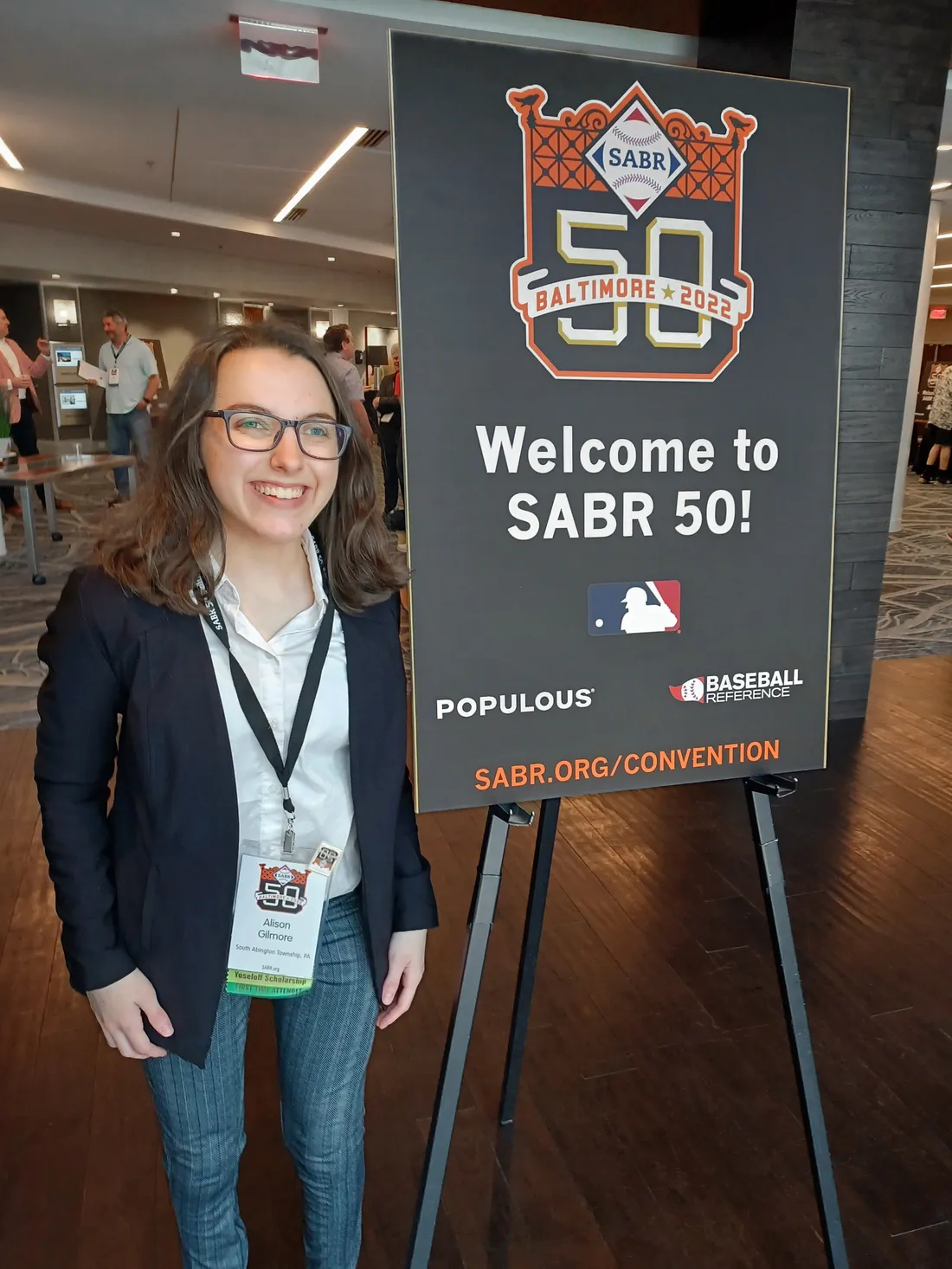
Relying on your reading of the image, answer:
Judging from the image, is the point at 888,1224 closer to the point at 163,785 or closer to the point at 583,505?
the point at 583,505

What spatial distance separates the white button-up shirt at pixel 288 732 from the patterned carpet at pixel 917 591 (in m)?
4.59

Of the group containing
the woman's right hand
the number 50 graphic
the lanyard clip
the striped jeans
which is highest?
the number 50 graphic

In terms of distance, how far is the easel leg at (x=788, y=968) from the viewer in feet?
4.50

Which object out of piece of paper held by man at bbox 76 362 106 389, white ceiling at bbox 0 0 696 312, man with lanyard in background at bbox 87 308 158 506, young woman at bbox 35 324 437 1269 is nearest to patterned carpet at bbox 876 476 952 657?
white ceiling at bbox 0 0 696 312

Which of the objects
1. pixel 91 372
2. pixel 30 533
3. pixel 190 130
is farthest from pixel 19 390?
pixel 190 130

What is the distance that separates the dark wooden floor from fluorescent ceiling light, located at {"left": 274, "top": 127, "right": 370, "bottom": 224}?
6.32 meters

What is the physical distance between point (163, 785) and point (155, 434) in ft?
1.38

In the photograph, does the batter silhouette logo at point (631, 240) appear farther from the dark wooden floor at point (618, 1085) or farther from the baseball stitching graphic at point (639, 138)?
the dark wooden floor at point (618, 1085)

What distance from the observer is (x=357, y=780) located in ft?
3.78

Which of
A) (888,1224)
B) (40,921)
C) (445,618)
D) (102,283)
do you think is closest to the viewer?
(445,618)

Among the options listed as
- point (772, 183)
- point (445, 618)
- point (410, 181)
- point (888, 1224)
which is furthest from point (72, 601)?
point (888, 1224)

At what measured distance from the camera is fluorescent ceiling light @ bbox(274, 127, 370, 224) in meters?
7.31

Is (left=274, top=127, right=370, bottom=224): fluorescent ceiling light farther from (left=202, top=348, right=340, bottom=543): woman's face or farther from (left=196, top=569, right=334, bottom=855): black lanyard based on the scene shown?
(left=196, top=569, right=334, bottom=855): black lanyard

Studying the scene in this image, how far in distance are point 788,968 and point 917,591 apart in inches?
225
